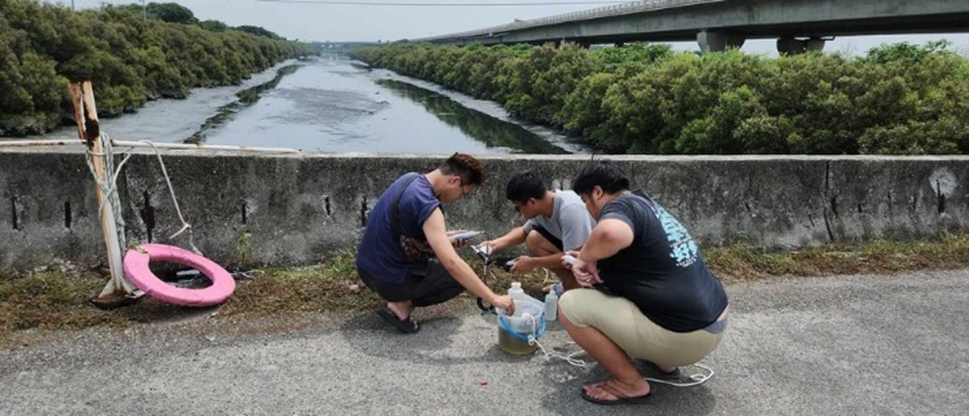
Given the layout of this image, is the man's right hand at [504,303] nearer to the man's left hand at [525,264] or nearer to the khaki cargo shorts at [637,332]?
the khaki cargo shorts at [637,332]

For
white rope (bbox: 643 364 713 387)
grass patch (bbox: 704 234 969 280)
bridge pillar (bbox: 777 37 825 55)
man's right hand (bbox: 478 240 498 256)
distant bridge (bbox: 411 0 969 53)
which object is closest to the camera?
white rope (bbox: 643 364 713 387)

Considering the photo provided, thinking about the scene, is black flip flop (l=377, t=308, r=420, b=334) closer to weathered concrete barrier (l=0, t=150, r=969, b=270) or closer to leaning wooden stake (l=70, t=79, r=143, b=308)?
weathered concrete barrier (l=0, t=150, r=969, b=270)

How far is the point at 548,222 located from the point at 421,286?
0.98 metres

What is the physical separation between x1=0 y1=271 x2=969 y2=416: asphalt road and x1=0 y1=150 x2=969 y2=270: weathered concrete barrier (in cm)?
105

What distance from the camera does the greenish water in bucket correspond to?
4004 mm

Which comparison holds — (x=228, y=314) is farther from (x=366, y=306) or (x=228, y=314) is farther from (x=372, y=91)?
(x=372, y=91)

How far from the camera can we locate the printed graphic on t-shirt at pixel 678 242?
3.38 metres

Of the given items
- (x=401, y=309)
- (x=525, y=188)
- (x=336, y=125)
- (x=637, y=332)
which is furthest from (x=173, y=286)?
(x=336, y=125)

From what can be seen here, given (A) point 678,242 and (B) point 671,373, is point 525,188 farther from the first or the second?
(B) point 671,373

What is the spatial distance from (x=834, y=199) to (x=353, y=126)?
28598 mm

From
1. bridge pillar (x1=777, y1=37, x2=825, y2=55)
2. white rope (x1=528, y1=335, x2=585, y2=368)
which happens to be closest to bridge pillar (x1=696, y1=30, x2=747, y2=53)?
bridge pillar (x1=777, y1=37, x2=825, y2=55)

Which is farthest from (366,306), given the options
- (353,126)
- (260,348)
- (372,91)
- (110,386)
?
(372,91)

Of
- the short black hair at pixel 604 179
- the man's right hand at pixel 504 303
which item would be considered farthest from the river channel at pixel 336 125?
the short black hair at pixel 604 179

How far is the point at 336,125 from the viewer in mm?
32969
